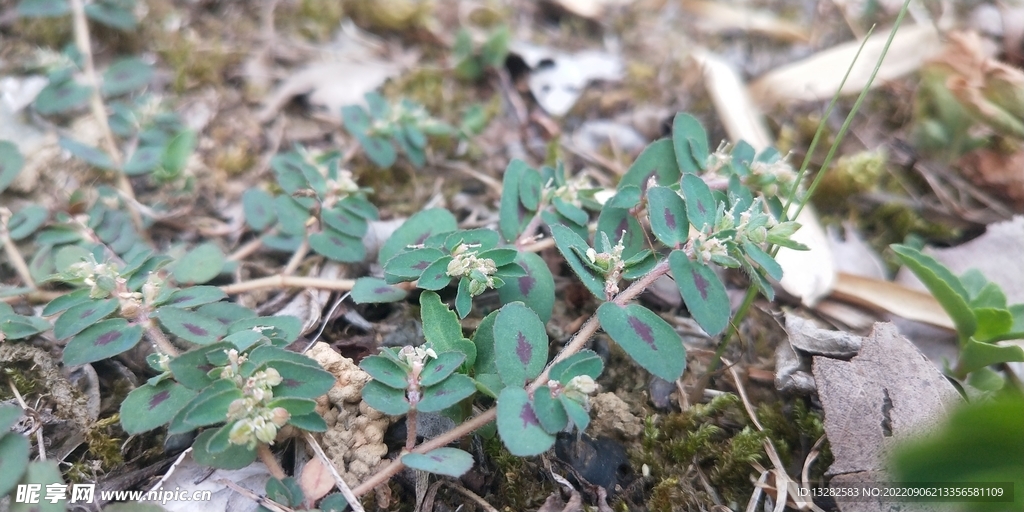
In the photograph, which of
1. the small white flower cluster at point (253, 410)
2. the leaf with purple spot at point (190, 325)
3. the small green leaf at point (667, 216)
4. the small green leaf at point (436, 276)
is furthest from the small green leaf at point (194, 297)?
the small green leaf at point (667, 216)

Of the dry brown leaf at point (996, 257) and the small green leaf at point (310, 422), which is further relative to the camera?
the dry brown leaf at point (996, 257)

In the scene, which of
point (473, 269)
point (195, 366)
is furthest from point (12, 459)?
point (473, 269)

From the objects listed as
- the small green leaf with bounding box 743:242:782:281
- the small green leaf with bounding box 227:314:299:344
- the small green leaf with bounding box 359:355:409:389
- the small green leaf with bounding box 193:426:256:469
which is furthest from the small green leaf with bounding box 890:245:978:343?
the small green leaf with bounding box 193:426:256:469

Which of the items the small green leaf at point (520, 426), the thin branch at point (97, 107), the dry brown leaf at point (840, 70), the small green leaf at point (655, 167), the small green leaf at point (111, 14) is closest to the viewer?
the small green leaf at point (520, 426)

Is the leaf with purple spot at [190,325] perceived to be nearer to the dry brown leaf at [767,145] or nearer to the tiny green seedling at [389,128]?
the tiny green seedling at [389,128]

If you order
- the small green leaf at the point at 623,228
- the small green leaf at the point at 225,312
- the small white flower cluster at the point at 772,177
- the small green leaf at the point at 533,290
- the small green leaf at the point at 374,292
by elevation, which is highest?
the small white flower cluster at the point at 772,177

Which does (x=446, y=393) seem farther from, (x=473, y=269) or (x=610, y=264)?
(x=610, y=264)

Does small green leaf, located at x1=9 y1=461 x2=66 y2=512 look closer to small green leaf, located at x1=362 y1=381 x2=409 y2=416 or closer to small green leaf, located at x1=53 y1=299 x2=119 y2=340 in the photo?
small green leaf, located at x1=53 y1=299 x2=119 y2=340

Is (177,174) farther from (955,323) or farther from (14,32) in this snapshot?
(955,323)
